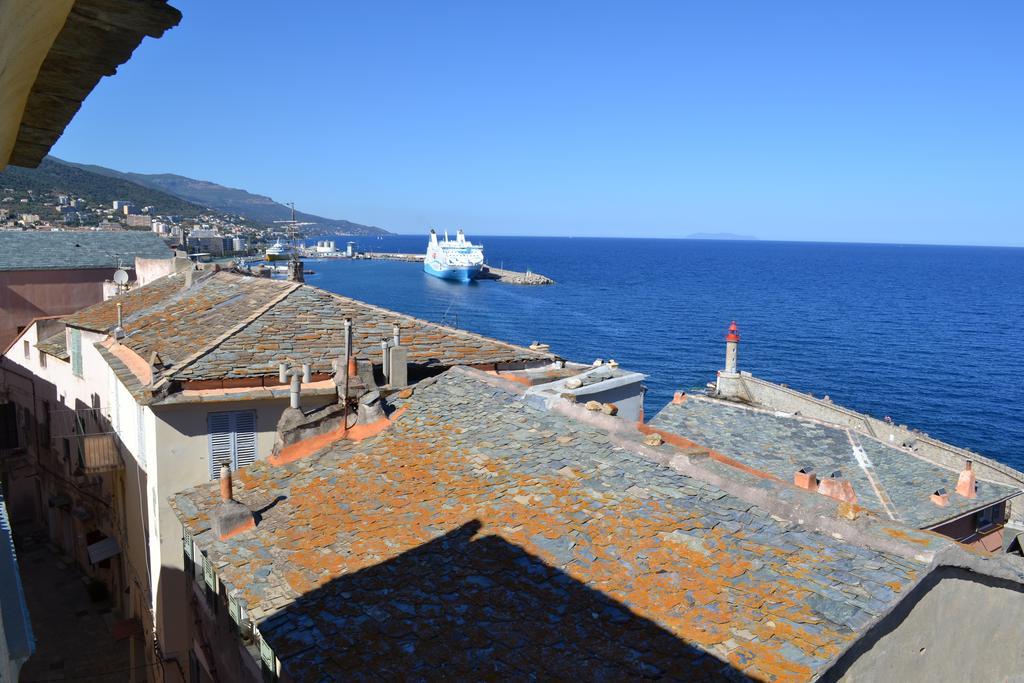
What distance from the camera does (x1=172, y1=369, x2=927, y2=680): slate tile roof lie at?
7.35 metres

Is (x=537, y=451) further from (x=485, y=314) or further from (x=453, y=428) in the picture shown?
(x=485, y=314)

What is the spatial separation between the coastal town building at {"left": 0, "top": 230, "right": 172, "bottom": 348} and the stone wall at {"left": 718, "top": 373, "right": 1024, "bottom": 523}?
30.9 metres

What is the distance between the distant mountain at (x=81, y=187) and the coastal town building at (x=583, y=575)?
8710 centimetres

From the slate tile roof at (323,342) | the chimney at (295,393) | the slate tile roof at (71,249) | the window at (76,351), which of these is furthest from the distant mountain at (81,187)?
the chimney at (295,393)

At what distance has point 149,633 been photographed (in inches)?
673

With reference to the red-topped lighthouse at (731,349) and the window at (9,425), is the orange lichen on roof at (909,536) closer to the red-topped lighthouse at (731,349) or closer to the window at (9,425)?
the red-topped lighthouse at (731,349)

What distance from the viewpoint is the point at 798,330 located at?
9125 cm

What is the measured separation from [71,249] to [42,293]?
4.16 meters

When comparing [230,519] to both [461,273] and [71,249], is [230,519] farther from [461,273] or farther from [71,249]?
[461,273]

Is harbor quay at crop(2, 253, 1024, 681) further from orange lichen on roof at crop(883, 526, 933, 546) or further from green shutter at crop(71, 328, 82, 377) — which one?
green shutter at crop(71, 328, 82, 377)

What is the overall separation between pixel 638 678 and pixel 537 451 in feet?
15.9

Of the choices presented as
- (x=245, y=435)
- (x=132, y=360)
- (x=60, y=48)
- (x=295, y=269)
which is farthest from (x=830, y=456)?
(x=60, y=48)

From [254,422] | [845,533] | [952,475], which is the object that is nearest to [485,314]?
[952,475]

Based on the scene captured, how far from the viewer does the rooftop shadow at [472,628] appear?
23.8 feet
